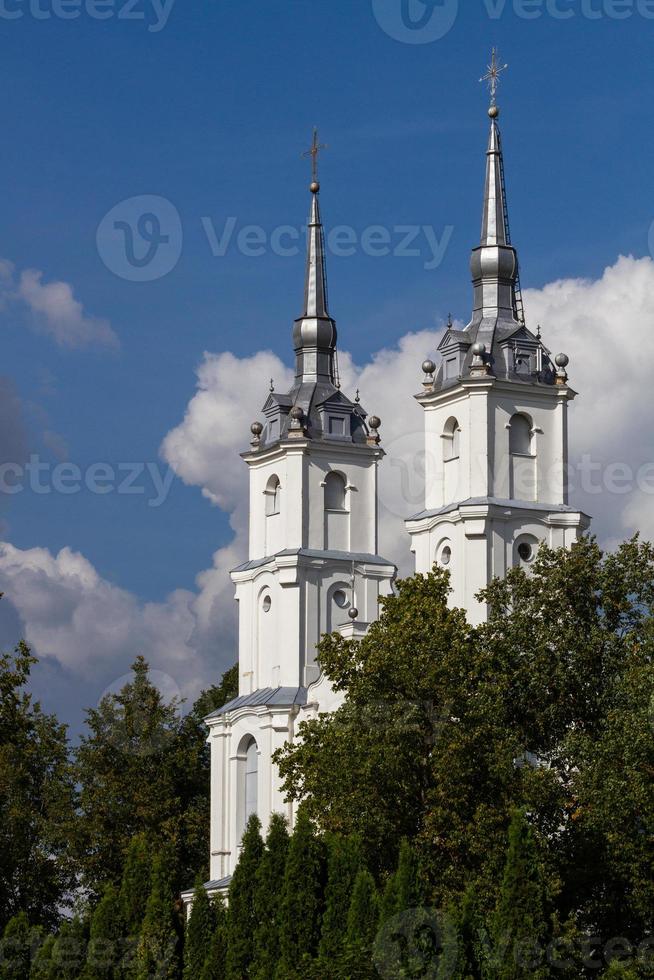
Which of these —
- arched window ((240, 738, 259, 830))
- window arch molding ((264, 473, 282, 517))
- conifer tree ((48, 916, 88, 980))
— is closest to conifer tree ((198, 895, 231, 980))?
conifer tree ((48, 916, 88, 980))

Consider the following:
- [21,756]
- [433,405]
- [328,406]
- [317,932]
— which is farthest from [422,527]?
[317,932]

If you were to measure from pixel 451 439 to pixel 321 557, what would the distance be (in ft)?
28.3

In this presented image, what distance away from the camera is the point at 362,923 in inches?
1651

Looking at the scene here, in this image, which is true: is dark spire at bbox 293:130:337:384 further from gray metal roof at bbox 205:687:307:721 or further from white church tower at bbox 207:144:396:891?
gray metal roof at bbox 205:687:307:721

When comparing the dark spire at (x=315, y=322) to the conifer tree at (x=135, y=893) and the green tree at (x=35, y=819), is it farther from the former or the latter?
the conifer tree at (x=135, y=893)

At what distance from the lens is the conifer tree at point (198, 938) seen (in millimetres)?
46219

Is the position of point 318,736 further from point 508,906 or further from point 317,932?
point 508,906

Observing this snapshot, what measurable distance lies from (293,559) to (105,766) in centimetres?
1172

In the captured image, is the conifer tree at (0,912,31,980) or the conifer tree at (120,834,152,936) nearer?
the conifer tree at (120,834,152,936)

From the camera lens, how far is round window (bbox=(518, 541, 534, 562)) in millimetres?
66125

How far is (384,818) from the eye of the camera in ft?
154

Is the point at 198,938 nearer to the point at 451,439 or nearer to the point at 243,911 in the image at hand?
the point at 243,911

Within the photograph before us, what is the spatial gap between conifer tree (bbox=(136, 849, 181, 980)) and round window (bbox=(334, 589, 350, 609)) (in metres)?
27.3

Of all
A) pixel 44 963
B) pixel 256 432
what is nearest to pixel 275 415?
pixel 256 432
